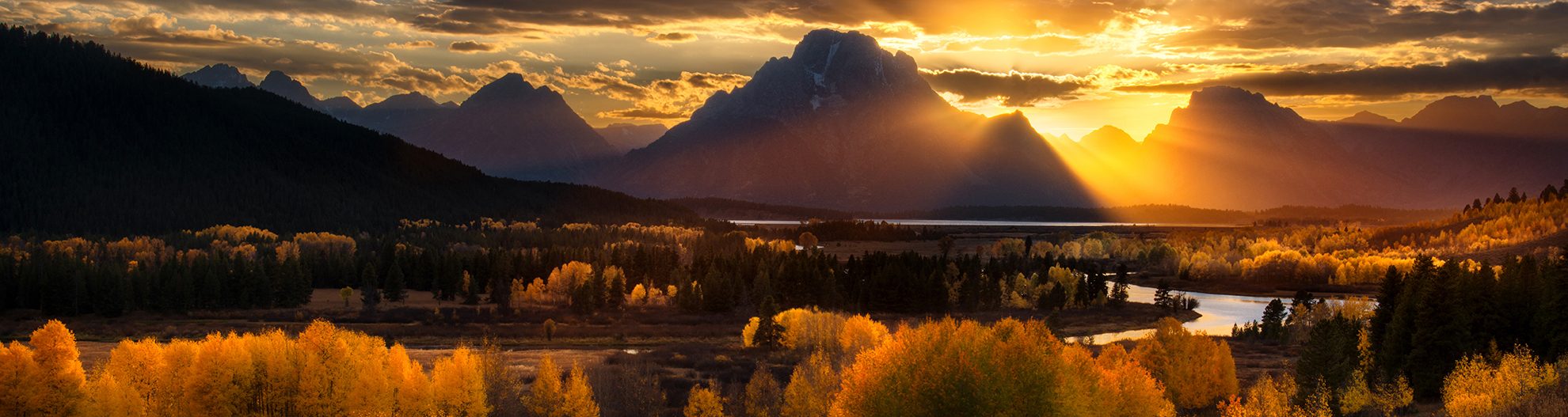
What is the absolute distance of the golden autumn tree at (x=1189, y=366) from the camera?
93062 mm

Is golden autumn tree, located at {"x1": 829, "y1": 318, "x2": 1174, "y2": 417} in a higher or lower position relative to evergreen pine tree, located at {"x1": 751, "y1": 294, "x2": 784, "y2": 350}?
higher

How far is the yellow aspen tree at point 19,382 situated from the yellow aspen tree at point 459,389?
2535cm

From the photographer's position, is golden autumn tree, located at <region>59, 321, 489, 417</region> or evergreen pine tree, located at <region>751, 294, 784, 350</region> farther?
evergreen pine tree, located at <region>751, 294, 784, 350</region>

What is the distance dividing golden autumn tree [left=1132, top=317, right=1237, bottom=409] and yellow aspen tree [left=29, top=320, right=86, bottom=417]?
7908 centimetres

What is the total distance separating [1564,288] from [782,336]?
7582 centimetres

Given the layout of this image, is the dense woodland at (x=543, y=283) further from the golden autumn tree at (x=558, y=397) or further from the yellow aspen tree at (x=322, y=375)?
the yellow aspen tree at (x=322, y=375)

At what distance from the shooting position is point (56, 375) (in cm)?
7488

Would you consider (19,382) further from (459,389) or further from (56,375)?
(459,389)

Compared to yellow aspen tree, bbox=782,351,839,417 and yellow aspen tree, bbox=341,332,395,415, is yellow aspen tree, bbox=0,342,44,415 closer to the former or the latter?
yellow aspen tree, bbox=341,332,395,415

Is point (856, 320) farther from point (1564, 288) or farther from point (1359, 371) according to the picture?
point (1564, 288)

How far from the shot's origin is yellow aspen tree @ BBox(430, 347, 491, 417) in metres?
81.4

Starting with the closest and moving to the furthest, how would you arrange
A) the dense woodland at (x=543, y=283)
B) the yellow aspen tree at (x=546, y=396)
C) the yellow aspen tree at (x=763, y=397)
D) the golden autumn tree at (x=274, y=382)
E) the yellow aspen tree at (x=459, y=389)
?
the golden autumn tree at (x=274, y=382) < the yellow aspen tree at (x=459, y=389) < the yellow aspen tree at (x=546, y=396) < the yellow aspen tree at (x=763, y=397) < the dense woodland at (x=543, y=283)

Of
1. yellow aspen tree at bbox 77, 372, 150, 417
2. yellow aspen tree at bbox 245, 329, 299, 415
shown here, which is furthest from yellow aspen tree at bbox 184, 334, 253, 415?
yellow aspen tree at bbox 77, 372, 150, 417

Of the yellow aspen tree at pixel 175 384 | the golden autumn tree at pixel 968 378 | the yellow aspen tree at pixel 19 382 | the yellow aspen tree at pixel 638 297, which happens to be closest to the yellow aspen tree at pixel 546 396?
the yellow aspen tree at pixel 175 384
